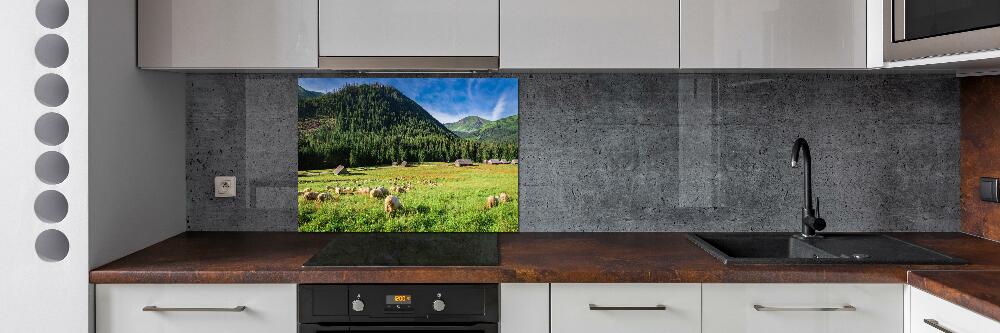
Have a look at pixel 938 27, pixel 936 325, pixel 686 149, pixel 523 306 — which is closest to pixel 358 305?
pixel 523 306

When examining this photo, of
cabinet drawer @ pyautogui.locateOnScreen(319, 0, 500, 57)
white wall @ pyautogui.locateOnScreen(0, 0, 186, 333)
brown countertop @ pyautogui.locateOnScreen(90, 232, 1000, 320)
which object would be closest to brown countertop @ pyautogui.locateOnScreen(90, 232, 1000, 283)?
brown countertop @ pyautogui.locateOnScreen(90, 232, 1000, 320)

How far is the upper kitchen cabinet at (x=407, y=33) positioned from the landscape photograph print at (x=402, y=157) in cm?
40

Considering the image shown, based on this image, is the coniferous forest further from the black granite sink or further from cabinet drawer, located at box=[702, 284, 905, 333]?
cabinet drawer, located at box=[702, 284, 905, 333]

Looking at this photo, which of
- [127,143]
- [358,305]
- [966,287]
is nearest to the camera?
[966,287]

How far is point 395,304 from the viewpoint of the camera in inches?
71.1

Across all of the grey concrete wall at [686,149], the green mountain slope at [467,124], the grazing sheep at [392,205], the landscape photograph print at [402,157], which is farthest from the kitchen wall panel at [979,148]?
the grazing sheep at [392,205]

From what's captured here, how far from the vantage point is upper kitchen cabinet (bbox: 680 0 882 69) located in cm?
209

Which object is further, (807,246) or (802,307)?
(807,246)

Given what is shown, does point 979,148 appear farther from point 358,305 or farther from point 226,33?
point 226,33

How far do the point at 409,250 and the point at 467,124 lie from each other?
0.61 metres

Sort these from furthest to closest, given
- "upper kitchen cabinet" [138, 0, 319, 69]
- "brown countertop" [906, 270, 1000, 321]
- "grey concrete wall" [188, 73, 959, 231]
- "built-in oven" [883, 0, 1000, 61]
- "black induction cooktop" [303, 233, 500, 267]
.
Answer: "grey concrete wall" [188, 73, 959, 231] → "upper kitchen cabinet" [138, 0, 319, 69] → "black induction cooktop" [303, 233, 500, 267] → "built-in oven" [883, 0, 1000, 61] → "brown countertop" [906, 270, 1000, 321]

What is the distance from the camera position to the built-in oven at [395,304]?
1.80 metres

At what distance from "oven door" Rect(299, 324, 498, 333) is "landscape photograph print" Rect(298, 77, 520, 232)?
0.72 metres
